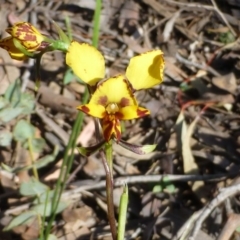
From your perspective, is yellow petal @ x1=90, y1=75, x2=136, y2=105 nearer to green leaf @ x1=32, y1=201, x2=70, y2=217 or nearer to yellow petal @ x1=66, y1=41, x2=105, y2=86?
yellow petal @ x1=66, y1=41, x2=105, y2=86

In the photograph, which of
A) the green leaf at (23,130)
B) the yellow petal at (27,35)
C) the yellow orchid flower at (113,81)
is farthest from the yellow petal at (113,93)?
the green leaf at (23,130)

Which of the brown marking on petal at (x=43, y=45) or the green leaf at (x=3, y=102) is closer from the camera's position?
the brown marking on petal at (x=43, y=45)

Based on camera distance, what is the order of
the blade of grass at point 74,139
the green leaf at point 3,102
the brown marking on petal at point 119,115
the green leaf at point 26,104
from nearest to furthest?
the brown marking on petal at point 119,115 < the blade of grass at point 74,139 < the green leaf at point 3,102 < the green leaf at point 26,104

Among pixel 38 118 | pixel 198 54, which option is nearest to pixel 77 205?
pixel 38 118

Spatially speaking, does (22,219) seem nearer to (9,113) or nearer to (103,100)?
(9,113)

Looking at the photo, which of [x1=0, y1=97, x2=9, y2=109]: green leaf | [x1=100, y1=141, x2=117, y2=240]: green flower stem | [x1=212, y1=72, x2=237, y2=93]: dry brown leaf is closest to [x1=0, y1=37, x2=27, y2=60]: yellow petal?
[x1=100, y1=141, x2=117, y2=240]: green flower stem

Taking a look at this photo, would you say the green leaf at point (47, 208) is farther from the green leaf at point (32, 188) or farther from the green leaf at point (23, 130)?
the green leaf at point (23, 130)

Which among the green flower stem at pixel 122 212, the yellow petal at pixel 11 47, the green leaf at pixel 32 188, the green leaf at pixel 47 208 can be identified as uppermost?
the yellow petal at pixel 11 47
